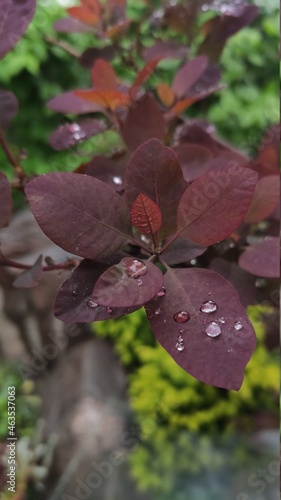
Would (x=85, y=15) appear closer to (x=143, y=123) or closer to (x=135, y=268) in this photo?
(x=143, y=123)

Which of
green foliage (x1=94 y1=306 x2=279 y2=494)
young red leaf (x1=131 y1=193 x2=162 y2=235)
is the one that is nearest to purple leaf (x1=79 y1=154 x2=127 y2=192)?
young red leaf (x1=131 y1=193 x2=162 y2=235)

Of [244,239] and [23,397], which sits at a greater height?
[244,239]

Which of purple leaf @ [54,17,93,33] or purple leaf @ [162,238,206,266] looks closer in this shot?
purple leaf @ [162,238,206,266]

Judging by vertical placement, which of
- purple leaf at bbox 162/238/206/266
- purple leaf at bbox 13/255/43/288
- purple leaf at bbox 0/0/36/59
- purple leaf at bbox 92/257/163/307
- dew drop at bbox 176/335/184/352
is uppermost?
purple leaf at bbox 0/0/36/59

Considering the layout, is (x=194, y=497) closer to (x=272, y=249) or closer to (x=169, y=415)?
(x=169, y=415)

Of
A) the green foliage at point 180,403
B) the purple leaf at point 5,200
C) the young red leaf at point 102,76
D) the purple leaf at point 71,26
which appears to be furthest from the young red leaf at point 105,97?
the green foliage at point 180,403

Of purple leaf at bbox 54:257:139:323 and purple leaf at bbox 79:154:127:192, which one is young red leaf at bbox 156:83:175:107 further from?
purple leaf at bbox 54:257:139:323

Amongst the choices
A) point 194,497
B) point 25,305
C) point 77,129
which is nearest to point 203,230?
point 77,129
